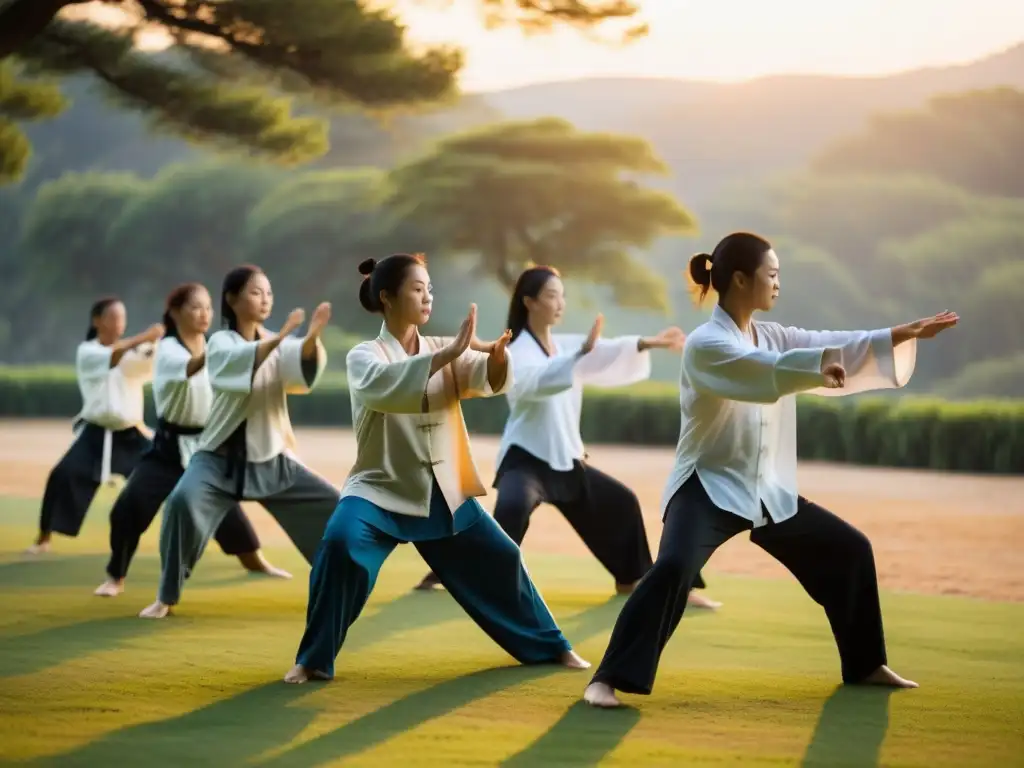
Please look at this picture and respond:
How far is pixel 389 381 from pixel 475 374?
28cm

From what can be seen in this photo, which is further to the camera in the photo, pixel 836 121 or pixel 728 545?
pixel 836 121

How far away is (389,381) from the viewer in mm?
4375

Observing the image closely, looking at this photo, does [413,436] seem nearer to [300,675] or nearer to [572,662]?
[300,675]

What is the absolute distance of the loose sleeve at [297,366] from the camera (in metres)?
5.82

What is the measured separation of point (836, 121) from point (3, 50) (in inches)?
1732

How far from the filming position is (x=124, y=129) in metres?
53.2

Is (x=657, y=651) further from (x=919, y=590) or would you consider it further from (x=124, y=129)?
(x=124, y=129)

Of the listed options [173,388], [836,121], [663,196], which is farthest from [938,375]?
[173,388]

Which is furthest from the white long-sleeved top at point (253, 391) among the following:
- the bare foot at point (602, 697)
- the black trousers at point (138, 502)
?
the bare foot at point (602, 697)

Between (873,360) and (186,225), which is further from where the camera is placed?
(186,225)

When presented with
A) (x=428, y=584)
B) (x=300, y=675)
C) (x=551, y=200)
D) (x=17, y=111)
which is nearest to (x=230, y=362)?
(x=428, y=584)

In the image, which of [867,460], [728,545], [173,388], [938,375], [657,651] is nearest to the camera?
[657,651]

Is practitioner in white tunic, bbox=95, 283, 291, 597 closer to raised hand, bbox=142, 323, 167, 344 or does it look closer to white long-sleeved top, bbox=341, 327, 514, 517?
raised hand, bbox=142, 323, 167, 344

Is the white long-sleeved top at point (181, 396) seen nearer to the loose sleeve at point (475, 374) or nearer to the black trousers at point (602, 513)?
the black trousers at point (602, 513)
